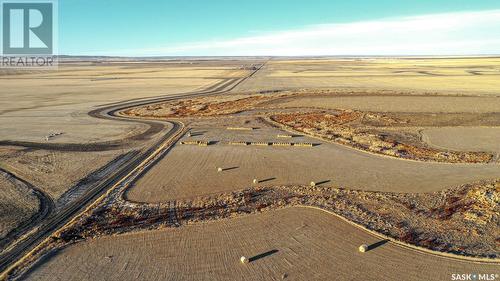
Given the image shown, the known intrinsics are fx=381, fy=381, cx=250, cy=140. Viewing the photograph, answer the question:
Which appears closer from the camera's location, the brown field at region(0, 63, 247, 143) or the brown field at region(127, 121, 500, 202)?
the brown field at region(127, 121, 500, 202)

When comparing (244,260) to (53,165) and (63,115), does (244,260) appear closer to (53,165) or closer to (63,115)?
(53,165)

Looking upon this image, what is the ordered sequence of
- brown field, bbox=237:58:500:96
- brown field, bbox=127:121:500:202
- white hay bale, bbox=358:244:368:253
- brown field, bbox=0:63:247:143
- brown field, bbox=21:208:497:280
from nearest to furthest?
1. brown field, bbox=21:208:497:280
2. white hay bale, bbox=358:244:368:253
3. brown field, bbox=127:121:500:202
4. brown field, bbox=0:63:247:143
5. brown field, bbox=237:58:500:96

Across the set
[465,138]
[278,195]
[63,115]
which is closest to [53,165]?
[278,195]

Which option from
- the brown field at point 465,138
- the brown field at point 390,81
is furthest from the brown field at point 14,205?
the brown field at point 390,81

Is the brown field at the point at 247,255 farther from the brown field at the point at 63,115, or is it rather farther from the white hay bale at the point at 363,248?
the brown field at the point at 63,115

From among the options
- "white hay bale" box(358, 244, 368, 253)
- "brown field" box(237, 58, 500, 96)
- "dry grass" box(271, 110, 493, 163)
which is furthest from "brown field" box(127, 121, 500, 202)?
"brown field" box(237, 58, 500, 96)

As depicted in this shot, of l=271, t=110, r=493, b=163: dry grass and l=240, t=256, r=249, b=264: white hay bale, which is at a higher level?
l=271, t=110, r=493, b=163: dry grass

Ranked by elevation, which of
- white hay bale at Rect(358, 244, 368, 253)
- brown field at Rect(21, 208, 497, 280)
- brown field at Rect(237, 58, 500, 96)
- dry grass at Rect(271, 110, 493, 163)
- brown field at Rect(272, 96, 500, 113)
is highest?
brown field at Rect(237, 58, 500, 96)

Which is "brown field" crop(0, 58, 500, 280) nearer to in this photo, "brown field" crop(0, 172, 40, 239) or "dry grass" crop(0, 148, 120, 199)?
"dry grass" crop(0, 148, 120, 199)

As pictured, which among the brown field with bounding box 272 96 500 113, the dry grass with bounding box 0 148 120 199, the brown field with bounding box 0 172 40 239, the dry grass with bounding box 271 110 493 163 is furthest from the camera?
the brown field with bounding box 272 96 500 113
